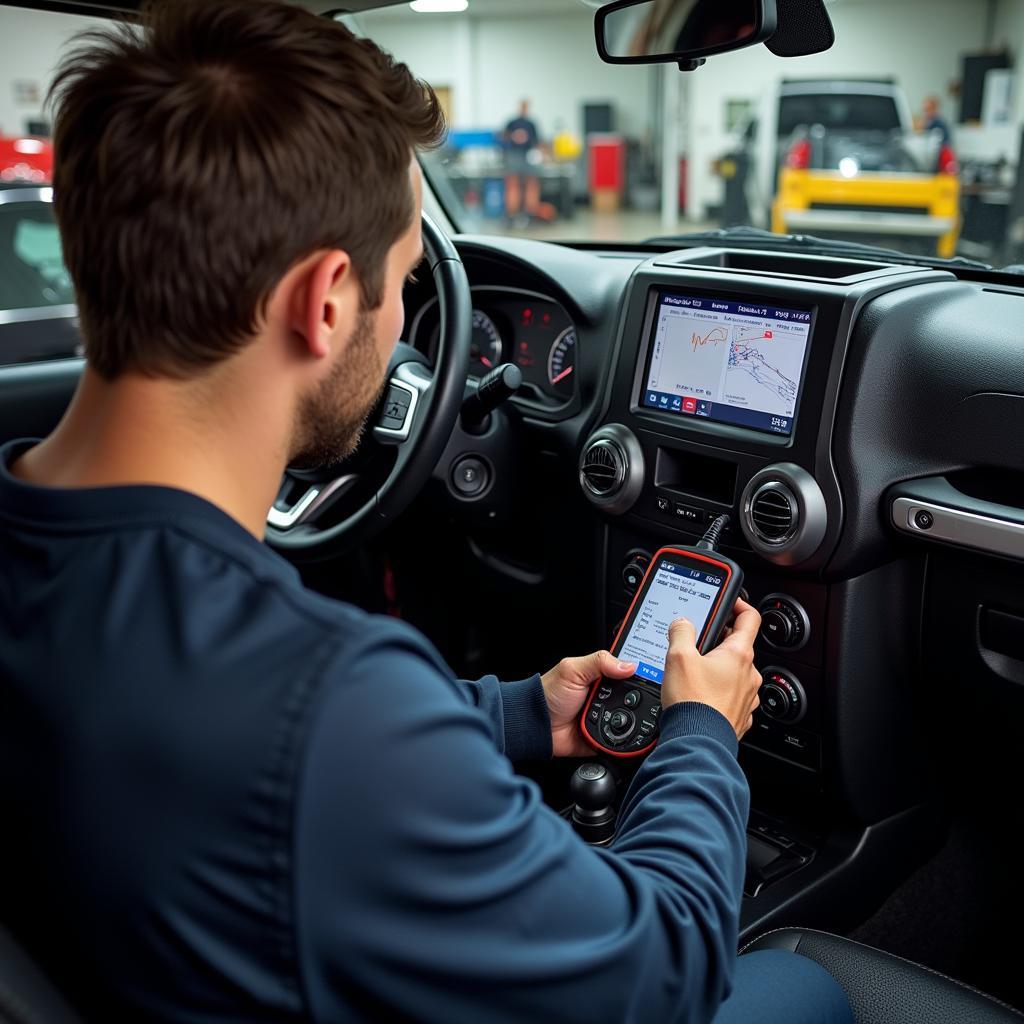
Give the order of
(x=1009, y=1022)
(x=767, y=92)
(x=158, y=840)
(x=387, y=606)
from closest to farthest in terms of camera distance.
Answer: (x=158, y=840), (x=1009, y=1022), (x=387, y=606), (x=767, y=92)

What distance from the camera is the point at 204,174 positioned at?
79 centimetres

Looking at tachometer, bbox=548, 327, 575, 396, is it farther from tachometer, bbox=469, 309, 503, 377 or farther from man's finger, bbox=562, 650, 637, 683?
man's finger, bbox=562, 650, 637, 683

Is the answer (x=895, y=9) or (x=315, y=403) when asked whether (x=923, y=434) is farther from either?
(x=895, y=9)

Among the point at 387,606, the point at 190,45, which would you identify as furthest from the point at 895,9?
the point at 190,45

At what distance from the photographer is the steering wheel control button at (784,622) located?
1.75 m

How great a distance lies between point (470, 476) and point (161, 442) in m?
1.38

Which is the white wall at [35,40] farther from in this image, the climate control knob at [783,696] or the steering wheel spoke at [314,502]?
the climate control knob at [783,696]

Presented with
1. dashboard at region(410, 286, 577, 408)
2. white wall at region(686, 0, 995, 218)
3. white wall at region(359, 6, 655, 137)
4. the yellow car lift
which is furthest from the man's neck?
white wall at region(359, 6, 655, 137)

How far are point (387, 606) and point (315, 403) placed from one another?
167cm

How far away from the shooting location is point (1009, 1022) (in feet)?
4.05

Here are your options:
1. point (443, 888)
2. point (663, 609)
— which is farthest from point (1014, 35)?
point (443, 888)

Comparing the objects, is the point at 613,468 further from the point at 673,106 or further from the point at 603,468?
the point at 673,106

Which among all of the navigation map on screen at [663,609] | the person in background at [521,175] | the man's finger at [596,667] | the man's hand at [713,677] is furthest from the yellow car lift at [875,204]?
the person in background at [521,175]

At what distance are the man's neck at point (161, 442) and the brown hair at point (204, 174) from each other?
0.9 inches
